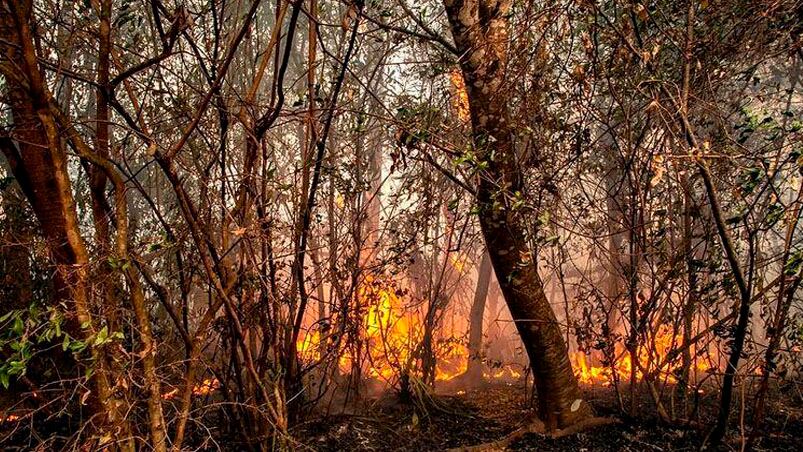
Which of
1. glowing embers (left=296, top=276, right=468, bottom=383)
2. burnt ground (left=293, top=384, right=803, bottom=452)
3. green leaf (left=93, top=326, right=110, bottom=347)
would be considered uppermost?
glowing embers (left=296, top=276, right=468, bottom=383)

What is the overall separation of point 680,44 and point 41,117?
3.34 meters

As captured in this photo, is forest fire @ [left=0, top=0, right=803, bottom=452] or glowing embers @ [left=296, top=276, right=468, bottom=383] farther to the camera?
glowing embers @ [left=296, top=276, right=468, bottom=383]

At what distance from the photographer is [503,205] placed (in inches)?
135

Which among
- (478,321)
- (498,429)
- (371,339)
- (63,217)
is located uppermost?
(478,321)

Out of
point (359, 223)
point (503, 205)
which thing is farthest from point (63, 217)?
point (503, 205)

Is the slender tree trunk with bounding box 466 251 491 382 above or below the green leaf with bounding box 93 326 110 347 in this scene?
above

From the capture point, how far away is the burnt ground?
3.55m

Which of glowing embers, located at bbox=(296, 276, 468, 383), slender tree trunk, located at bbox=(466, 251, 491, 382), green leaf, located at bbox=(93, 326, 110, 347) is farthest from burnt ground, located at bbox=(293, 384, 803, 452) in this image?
slender tree trunk, located at bbox=(466, 251, 491, 382)

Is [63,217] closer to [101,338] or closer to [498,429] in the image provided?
[101,338]

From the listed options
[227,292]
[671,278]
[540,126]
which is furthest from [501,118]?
[227,292]

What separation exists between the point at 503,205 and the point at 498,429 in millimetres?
1951

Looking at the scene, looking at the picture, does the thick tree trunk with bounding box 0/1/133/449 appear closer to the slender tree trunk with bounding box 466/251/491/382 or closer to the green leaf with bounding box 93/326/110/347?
the green leaf with bounding box 93/326/110/347

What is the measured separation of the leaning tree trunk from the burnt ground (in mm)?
282

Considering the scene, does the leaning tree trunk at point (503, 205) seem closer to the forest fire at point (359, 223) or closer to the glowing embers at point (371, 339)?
the forest fire at point (359, 223)
